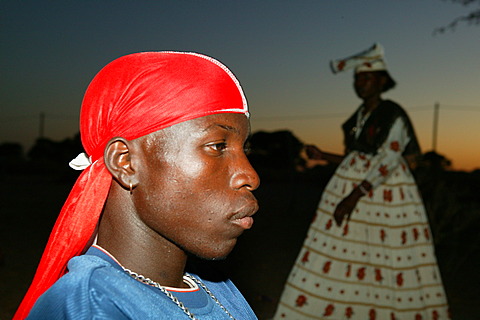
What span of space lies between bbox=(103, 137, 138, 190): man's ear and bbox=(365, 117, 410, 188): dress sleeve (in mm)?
2942

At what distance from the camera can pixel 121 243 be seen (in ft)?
3.82

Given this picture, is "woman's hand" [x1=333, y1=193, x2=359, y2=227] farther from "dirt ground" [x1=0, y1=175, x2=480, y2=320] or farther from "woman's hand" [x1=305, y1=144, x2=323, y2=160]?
"dirt ground" [x1=0, y1=175, x2=480, y2=320]

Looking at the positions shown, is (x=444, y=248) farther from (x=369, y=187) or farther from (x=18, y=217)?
(x=18, y=217)

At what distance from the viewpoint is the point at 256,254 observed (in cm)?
696

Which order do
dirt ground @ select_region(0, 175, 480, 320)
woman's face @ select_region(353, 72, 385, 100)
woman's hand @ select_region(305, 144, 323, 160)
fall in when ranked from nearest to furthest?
woman's face @ select_region(353, 72, 385, 100) < woman's hand @ select_region(305, 144, 323, 160) < dirt ground @ select_region(0, 175, 480, 320)

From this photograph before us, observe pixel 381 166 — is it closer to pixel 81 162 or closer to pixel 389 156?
pixel 389 156

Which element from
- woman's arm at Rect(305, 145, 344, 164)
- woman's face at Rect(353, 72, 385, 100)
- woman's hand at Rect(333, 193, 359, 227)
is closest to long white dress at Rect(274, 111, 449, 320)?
woman's hand at Rect(333, 193, 359, 227)

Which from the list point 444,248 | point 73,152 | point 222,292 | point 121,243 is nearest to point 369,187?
point 222,292

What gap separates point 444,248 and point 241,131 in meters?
7.48

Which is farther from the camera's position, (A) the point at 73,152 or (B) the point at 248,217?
(A) the point at 73,152

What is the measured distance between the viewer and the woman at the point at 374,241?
3803 mm

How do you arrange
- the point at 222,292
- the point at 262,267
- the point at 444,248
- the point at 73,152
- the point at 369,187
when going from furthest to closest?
the point at 73,152 < the point at 444,248 < the point at 262,267 < the point at 369,187 < the point at 222,292

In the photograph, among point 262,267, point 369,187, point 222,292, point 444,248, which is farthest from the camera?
point 444,248

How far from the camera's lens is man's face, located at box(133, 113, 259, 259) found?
1103 mm
